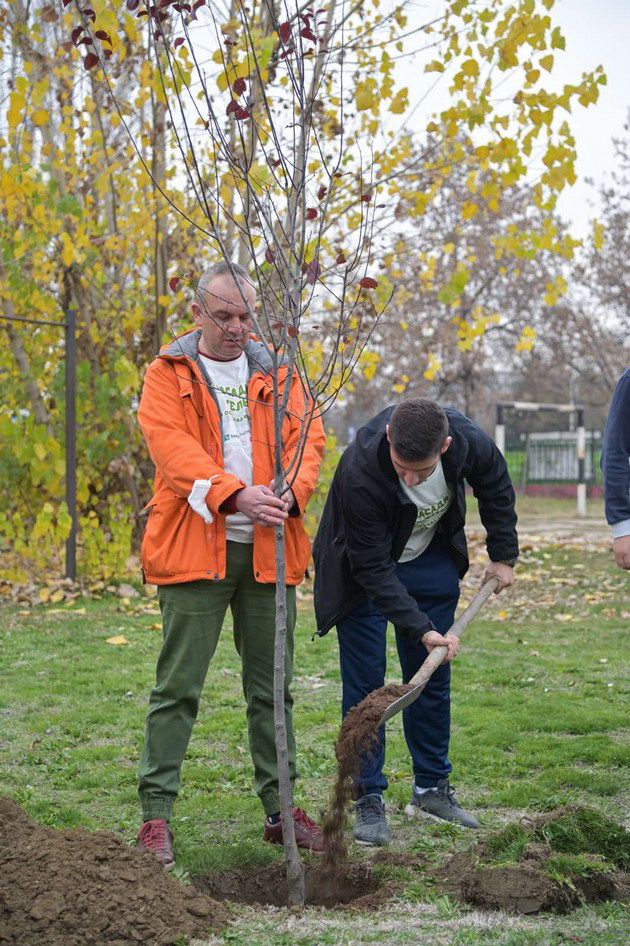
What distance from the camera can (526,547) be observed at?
13828 millimetres

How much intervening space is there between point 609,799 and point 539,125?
5.79 metres

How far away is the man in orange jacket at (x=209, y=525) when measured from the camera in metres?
3.70

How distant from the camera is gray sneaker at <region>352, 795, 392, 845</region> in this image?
408 cm

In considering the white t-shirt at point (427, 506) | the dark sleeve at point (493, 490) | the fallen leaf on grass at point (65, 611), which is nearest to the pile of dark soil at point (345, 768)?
the white t-shirt at point (427, 506)

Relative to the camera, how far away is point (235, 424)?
3.88 m

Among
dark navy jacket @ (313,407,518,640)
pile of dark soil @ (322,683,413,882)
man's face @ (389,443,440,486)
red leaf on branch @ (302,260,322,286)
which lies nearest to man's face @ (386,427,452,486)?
man's face @ (389,443,440,486)

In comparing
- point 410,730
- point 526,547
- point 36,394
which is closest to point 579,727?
point 410,730

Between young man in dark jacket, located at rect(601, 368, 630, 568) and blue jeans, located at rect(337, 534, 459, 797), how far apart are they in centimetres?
75

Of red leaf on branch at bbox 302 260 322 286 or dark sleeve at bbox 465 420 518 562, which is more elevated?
red leaf on branch at bbox 302 260 322 286

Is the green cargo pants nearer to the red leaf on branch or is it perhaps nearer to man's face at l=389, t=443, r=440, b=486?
man's face at l=389, t=443, r=440, b=486

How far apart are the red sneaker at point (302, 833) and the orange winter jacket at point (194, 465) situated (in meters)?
0.94

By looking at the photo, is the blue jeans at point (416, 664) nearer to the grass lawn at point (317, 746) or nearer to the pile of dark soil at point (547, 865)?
the grass lawn at point (317, 746)

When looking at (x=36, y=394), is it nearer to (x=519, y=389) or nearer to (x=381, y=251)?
(x=381, y=251)

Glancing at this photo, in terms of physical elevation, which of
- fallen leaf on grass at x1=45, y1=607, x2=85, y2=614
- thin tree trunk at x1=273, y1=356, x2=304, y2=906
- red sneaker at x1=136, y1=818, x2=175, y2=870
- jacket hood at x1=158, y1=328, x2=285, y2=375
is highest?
jacket hood at x1=158, y1=328, x2=285, y2=375
